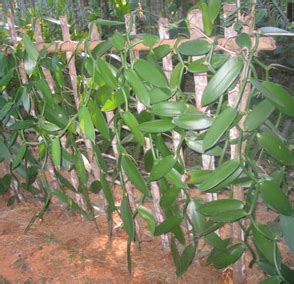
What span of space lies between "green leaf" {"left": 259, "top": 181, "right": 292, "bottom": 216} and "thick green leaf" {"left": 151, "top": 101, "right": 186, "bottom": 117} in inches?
10.5

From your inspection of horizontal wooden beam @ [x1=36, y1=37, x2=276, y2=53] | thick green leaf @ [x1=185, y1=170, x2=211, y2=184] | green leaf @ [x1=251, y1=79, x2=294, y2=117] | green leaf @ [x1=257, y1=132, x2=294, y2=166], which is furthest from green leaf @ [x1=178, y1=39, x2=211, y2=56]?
thick green leaf @ [x1=185, y1=170, x2=211, y2=184]

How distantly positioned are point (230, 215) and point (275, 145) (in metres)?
0.22

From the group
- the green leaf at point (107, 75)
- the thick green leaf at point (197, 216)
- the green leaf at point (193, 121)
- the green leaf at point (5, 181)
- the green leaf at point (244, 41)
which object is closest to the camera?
the green leaf at point (244, 41)

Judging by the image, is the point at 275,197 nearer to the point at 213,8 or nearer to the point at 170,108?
the point at 170,108

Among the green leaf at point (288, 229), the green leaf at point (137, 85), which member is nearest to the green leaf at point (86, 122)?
the green leaf at point (137, 85)

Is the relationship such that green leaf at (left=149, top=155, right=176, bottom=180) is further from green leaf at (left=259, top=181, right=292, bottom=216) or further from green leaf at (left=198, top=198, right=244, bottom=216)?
green leaf at (left=259, top=181, right=292, bottom=216)

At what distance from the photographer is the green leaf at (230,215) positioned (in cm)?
91

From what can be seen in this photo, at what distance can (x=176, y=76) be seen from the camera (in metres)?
0.87

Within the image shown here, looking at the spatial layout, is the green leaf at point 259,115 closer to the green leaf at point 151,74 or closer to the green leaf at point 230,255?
the green leaf at point 151,74

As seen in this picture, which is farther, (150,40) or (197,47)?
(150,40)

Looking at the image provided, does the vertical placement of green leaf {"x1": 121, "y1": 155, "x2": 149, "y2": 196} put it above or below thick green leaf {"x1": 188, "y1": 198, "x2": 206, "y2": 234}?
above

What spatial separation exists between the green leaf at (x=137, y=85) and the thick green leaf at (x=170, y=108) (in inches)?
1.3

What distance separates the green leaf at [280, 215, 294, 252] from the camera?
866 mm

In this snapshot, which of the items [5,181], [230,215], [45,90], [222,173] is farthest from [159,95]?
[5,181]
